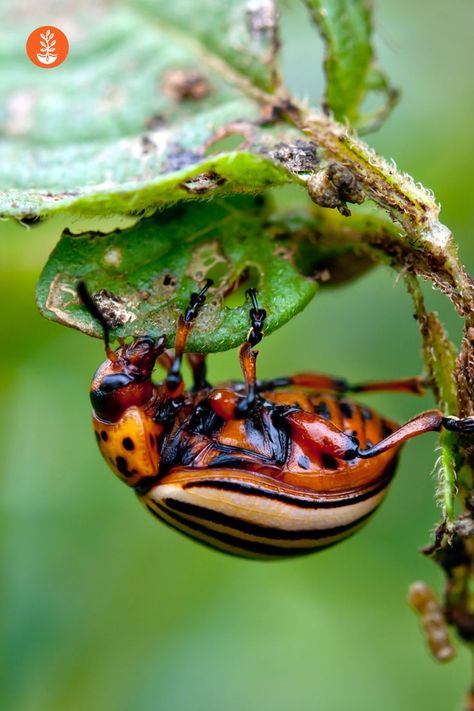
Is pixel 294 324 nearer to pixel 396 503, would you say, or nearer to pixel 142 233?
pixel 396 503

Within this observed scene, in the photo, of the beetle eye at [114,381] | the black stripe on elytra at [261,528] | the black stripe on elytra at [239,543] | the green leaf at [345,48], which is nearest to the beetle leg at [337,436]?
the black stripe on elytra at [261,528]

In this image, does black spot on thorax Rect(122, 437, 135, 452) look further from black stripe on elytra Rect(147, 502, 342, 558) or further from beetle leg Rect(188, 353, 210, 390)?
beetle leg Rect(188, 353, 210, 390)

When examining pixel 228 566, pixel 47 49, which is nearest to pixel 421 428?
pixel 47 49

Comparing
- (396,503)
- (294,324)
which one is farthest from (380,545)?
(294,324)

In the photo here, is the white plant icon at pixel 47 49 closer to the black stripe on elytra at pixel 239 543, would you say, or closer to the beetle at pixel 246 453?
the beetle at pixel 246 453

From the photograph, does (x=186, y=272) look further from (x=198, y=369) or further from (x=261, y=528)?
(x=261, y=528)
